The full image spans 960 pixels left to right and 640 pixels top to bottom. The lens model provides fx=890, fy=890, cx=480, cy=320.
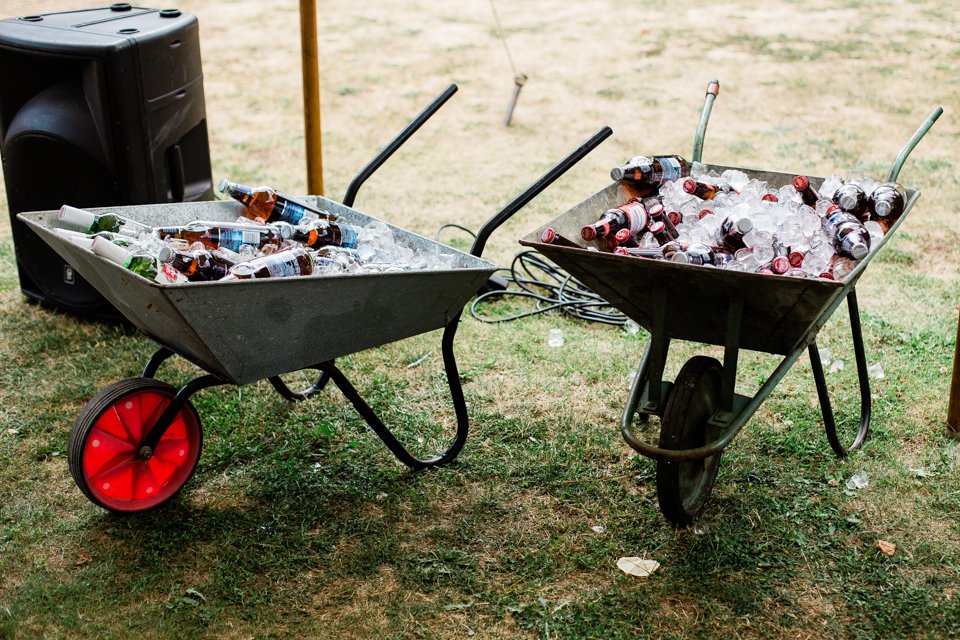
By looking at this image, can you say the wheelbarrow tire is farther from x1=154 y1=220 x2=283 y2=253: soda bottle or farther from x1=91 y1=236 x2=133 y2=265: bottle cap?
x1=91 y1=236 x2=133 y2=265: bottle cap

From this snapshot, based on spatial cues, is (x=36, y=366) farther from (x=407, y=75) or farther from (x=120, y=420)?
(x=407, y=75)

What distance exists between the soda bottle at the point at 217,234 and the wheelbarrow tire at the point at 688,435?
129 centimetres

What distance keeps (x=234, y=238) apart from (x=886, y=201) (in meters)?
1.96

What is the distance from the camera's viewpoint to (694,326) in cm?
253

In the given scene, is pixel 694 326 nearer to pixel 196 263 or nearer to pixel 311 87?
pixel 196 263

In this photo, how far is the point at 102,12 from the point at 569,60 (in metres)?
5.78

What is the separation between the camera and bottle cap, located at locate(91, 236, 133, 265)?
227 cm

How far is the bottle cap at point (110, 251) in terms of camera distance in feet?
7.44

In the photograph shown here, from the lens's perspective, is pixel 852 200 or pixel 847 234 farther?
pixel 852 200

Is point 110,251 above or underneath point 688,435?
above

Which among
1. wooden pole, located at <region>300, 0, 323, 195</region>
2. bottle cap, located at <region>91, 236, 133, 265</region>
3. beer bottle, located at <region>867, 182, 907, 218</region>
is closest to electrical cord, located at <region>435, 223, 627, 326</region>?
wooden pole, located at <region>300, 0, 323, 195</region>

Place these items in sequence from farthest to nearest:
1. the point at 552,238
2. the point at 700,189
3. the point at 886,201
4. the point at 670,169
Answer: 1. the point at 670,169
2. the point at 700,189
3. the point at 886,201
4. the point at 552,238

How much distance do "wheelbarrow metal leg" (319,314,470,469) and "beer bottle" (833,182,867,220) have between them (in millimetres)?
1223

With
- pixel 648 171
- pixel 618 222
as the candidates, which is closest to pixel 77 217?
pixel 618 222
